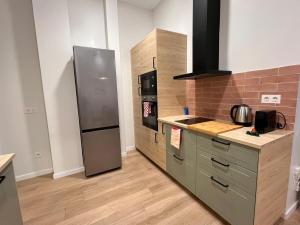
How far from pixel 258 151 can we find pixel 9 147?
3077 mm

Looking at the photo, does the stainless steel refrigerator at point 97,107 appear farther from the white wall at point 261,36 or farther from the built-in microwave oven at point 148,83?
the white wall at point 261,36

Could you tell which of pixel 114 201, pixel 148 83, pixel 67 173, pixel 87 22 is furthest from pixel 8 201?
pixel 87 22

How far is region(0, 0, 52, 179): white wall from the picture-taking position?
212cm

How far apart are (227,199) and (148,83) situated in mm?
1855

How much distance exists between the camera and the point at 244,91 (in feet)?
5.63

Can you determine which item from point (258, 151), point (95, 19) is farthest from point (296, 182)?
point (95, 19)

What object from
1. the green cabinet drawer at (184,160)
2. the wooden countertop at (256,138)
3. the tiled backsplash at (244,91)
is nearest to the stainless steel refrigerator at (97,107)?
the green cabinet drawer at (184,160)

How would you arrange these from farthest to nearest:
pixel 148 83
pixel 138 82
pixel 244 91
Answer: pixel 138 82 → pixel 148 83 → pixel 244 91

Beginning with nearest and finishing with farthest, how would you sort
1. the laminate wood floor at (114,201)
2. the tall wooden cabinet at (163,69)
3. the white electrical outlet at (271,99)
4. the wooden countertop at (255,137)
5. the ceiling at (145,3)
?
1. the wooden countertop at (255,137)
2. the white electrical outlet at (271,99)
3. the laminate wood floor at (114,201)
4. the tall wooden cabinet at (163,69)
5. the ceiling at (145,3)

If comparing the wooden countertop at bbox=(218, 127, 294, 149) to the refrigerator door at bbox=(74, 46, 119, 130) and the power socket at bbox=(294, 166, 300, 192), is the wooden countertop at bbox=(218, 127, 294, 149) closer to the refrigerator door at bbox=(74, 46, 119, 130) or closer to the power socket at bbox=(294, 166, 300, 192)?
the power socket at bbox=(294, 166, 300, 192)

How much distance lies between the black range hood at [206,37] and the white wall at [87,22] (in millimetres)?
1707

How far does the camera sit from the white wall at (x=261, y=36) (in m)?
1.33

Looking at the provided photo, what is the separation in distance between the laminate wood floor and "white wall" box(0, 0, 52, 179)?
1.61ft

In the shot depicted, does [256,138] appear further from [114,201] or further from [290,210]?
[114,201]
